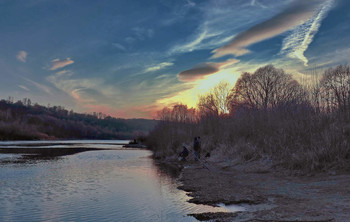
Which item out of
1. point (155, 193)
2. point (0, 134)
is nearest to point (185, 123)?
point (155, 193)

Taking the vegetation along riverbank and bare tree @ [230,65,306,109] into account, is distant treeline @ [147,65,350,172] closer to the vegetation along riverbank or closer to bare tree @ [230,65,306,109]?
the vegetation along riverbank

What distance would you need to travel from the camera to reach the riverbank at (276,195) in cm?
890

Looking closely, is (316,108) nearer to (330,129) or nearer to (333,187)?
(330,129)

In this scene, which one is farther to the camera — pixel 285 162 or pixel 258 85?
pixel 258 85

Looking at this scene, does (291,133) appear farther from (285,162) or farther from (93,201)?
(93,201)

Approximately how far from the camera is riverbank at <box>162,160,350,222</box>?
8.90m

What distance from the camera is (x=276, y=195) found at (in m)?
12.3

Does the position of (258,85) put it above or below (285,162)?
above

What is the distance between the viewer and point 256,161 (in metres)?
21.4

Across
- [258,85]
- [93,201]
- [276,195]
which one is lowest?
[93,201]

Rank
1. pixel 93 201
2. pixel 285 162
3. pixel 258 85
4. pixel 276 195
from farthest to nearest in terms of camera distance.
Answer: pixel 258 85, pixel 285 162, pixel 93 201, pixel 276 195

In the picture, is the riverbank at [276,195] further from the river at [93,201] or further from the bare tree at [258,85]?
the bare tree at [258,85]

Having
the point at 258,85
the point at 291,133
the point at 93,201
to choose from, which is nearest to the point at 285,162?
the point at 291,133

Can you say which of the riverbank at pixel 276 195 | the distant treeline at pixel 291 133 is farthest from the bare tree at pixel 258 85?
the riverbank at pixel 276 195
